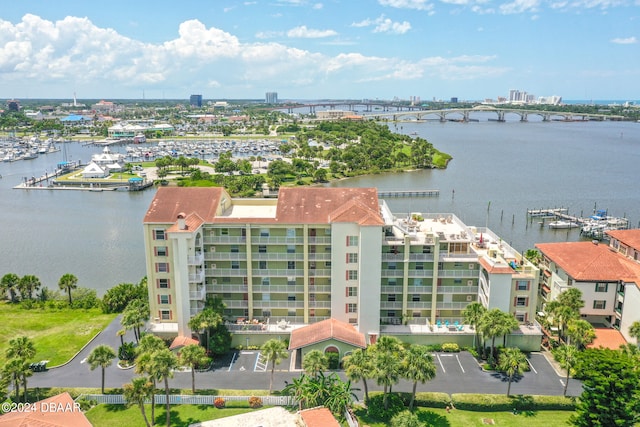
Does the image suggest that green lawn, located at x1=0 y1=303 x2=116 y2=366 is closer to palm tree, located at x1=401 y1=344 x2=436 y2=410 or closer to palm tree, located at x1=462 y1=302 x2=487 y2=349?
palm tree, located at x1=401 y1=344 x2=436 y2=410

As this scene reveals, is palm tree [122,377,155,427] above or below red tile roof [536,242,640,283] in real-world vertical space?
below

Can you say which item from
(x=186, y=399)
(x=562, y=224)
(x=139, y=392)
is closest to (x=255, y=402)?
(x=186, y=399)

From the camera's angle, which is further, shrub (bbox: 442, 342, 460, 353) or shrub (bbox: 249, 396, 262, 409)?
shrub (bbox: 442, 342, 460, 353)

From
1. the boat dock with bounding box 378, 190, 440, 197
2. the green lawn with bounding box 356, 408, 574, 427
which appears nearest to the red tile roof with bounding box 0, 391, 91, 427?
the green lawn with bounding box 356, 408, 574, 427

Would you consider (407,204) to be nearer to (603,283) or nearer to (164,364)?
(603,283)

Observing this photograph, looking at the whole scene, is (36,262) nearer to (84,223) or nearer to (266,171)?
(84,223)

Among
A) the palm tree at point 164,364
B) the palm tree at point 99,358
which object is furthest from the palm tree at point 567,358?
the palm tree at point 99,358

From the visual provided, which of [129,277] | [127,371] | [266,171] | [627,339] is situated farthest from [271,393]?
[266,171]
